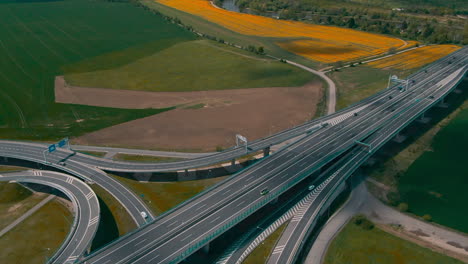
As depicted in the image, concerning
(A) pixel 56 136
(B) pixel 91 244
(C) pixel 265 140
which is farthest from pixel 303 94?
(B) pixel 91 244

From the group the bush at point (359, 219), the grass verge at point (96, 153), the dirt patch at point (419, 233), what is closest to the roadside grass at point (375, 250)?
the bush at point (359, 219)

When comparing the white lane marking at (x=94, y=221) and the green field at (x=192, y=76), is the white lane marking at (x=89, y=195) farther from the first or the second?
the green field at (x=192, y=76)

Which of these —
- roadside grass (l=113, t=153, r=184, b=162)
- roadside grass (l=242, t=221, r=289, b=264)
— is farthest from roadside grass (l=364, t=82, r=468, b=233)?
roadside grass (l=113, t=153, r=184, b=162)

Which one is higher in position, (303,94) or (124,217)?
(303,94)

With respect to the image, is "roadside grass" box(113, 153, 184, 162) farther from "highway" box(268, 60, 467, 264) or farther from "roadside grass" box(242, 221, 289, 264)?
"highway" box(268, 60, 467, 264)

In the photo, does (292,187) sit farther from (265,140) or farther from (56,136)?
(56,136)

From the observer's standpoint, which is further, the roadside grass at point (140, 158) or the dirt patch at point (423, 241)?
the roadside grass at point (140, 158)

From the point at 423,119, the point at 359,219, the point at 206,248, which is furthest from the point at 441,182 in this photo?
the point at 206,248
